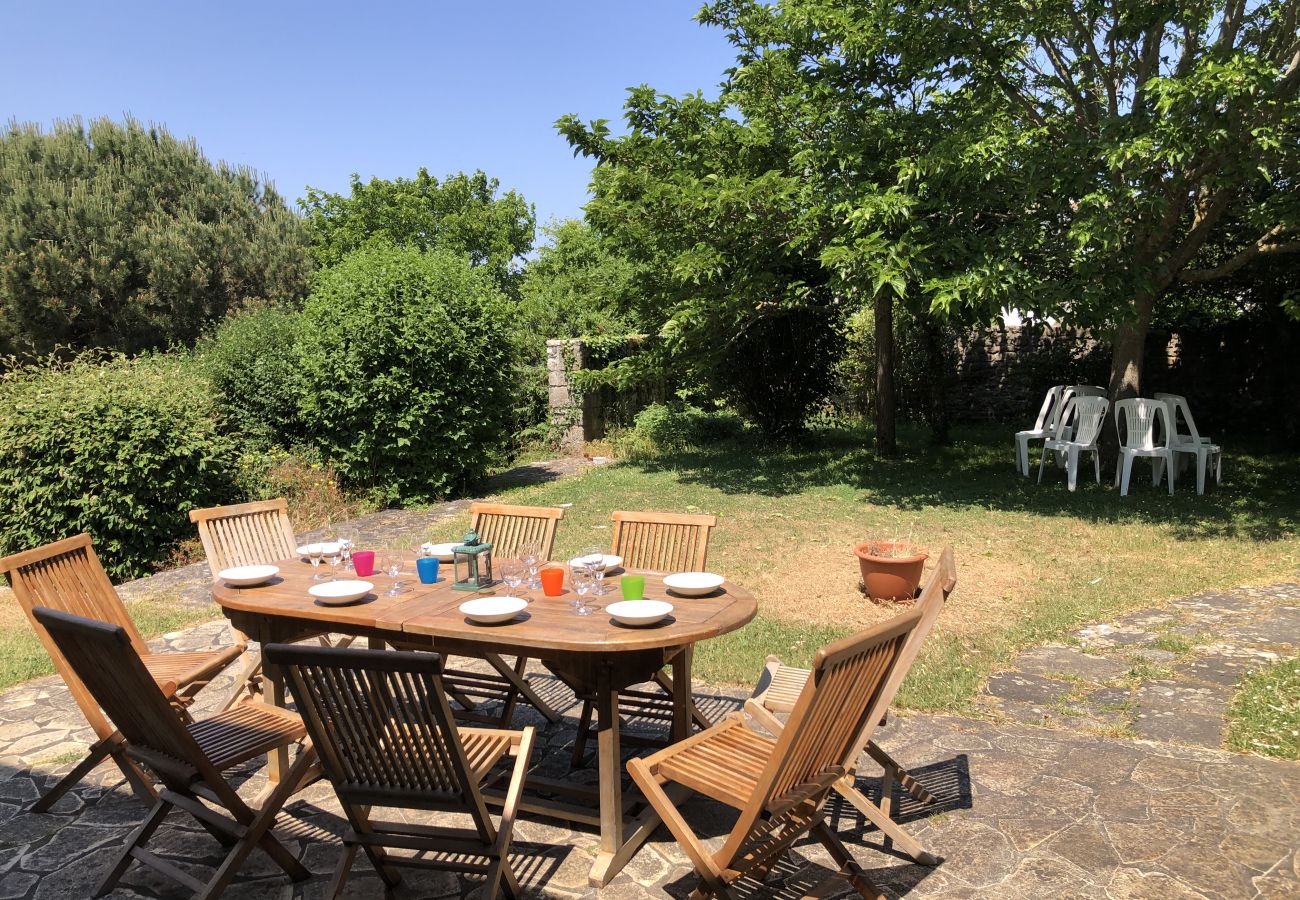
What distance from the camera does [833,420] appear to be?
15.2 meters

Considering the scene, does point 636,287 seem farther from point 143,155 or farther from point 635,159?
point 143,155

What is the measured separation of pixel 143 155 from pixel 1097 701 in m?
23.8

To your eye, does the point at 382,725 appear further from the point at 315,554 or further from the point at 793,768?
the point at 315,554

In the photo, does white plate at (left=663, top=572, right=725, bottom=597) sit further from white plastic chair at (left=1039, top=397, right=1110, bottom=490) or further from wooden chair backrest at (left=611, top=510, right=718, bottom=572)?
white plastic chair at (left=1039, top=397, right=1110, bottom=490)

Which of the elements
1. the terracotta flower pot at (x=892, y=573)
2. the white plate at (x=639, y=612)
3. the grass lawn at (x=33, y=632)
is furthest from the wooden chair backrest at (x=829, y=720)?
the grass lawn at (x=33, y=632)

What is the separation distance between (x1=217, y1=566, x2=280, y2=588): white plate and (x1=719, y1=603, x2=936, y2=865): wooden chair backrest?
2.34 metres

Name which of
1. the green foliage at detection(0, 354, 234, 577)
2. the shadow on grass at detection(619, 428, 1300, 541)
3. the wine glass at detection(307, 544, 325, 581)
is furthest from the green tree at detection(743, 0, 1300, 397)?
the green foliage at detection(0, 354, 234, 577)

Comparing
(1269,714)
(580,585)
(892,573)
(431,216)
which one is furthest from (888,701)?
(431,216)

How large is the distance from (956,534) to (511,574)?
539cm

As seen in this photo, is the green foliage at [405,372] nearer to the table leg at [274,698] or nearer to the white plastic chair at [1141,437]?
the table leg at [274,698]

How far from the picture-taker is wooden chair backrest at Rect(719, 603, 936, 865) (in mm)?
2248

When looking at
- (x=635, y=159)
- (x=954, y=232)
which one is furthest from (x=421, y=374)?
(x=954, y=232)

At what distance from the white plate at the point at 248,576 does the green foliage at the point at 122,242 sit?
1791 cm

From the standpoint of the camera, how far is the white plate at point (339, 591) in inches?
127
